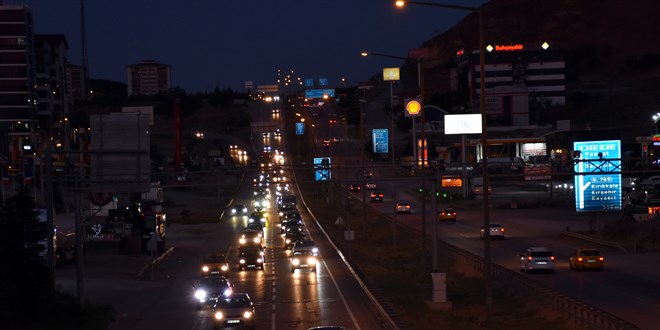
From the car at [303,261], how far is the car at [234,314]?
18598 millimetres

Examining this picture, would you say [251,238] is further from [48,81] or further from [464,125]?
[48,81]

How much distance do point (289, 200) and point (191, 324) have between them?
6312cm

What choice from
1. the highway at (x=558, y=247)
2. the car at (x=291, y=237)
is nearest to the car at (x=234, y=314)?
the highway at (x=558, y=247)

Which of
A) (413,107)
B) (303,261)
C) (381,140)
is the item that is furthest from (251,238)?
(381,140)

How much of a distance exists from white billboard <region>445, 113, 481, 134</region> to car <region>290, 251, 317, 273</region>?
59.6ft

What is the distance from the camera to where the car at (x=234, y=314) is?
27.7 meters

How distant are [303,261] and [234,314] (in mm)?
19352

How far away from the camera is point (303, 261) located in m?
47.1

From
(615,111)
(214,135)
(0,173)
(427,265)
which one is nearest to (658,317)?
(427,265)

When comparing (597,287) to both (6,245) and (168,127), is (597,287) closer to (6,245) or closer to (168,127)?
(6,245)

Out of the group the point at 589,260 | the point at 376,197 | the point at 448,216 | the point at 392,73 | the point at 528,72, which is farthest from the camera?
the point at 528,72

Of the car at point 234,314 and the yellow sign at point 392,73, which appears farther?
the yellow sign at point 392,73

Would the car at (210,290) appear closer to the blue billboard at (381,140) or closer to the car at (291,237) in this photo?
the car at (291,237)

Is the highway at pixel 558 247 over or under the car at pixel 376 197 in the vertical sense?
under
